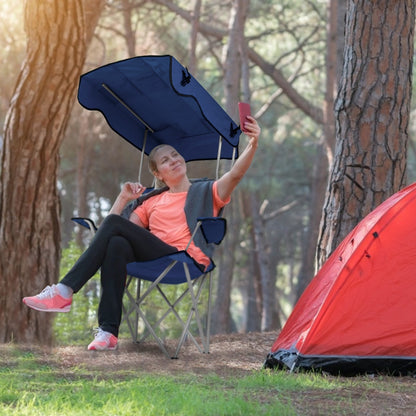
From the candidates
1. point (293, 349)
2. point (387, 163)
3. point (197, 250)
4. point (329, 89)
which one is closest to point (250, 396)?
point (293, 349)

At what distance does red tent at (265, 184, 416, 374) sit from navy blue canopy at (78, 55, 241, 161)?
37.0 inches

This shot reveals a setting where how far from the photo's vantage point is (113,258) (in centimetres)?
346

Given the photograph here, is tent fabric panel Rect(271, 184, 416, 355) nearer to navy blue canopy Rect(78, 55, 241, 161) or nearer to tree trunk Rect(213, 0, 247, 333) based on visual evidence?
navy blue canopy Rect(78, 55, 241, 161)

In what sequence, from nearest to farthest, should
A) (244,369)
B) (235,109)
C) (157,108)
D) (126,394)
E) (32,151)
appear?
(126,394) → (244,369) → (157,108) → (32,151) → (235,109)

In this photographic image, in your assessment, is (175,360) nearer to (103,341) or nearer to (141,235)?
(103,341)

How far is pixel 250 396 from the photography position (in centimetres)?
262

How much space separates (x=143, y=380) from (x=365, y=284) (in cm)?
108

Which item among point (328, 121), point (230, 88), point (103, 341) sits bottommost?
point (103, 341)

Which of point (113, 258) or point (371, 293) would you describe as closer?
point (371, 293)

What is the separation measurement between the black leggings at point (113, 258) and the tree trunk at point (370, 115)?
1.18 m

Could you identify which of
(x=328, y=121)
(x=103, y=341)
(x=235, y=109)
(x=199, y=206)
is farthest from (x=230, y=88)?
(x=103, y=341)

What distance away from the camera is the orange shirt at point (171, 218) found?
12.4ft

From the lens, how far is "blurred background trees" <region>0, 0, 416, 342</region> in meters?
9.45

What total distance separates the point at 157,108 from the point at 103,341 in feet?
4.74
